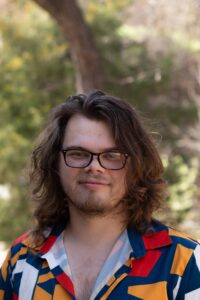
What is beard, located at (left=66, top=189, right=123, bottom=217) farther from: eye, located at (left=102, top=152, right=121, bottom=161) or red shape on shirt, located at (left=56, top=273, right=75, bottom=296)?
red shape on shirt, located at (left=56, top=273, right=75, bottom=296)

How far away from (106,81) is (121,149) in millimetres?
7386

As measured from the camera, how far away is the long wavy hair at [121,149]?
85.5 inches

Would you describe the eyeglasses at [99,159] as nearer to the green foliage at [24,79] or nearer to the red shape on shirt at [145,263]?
the red shape on shirt at [145,263]

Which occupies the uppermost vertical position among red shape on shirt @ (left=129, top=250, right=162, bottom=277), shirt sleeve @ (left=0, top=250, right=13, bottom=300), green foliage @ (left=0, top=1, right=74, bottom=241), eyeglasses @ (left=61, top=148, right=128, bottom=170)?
green foliage @ (left=0, top=1, right=74, bottom=241)

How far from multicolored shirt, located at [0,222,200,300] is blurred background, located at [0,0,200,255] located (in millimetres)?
7092

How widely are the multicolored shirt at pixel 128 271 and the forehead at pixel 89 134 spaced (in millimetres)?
406

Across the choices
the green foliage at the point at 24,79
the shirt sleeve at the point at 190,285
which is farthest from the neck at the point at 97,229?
the green foliage at the point at 24,79

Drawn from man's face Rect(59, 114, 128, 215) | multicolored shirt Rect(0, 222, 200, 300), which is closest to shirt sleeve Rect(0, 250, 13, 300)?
multicolored shirt Rect(0, 222, 200, 300)

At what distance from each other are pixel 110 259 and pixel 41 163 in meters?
0.63

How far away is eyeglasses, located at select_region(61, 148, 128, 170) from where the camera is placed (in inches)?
81.7

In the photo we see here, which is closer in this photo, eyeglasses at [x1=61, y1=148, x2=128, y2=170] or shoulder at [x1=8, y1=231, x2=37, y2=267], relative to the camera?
eyeglasses at [x1=61, y1=148, x2=128, y2=170]

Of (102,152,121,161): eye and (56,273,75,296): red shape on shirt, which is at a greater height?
(102,152,121,161): eye

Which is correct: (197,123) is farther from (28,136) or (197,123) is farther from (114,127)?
(114,127)

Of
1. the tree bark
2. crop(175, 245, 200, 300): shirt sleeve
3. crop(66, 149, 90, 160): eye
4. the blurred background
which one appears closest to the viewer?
crop(175, 245, 200, 300): shirt sleeve
